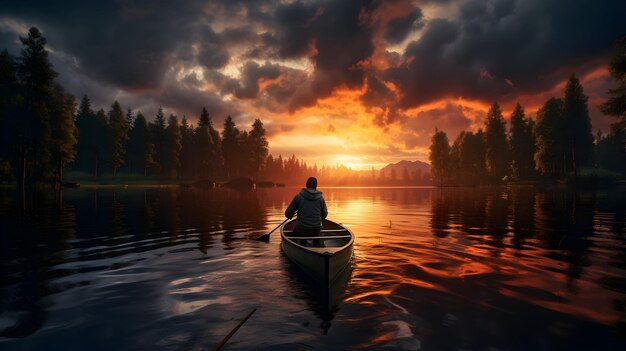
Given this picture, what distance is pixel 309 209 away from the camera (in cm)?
1081

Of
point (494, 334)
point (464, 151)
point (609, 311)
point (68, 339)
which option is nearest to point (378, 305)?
point (494, 334)

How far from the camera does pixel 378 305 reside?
21.4ft

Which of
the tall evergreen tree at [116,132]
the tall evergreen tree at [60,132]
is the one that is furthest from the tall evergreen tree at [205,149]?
the tall evergreen tree at [60,132]

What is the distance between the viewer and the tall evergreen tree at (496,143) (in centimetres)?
8600

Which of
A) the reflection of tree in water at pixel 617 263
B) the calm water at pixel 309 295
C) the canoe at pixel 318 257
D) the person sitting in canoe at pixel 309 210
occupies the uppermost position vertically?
the person sitting in canoe at pixel 309 210

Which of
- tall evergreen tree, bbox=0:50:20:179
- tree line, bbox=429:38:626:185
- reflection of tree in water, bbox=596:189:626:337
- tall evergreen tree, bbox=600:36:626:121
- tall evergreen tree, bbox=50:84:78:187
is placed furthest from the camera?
tree line, bbox=429:38:626:185

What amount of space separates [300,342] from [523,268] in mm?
7442

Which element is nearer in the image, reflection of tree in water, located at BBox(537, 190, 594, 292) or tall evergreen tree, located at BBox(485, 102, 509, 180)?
reflection of tree in water, located at BBox(537, 190, 594, 292)

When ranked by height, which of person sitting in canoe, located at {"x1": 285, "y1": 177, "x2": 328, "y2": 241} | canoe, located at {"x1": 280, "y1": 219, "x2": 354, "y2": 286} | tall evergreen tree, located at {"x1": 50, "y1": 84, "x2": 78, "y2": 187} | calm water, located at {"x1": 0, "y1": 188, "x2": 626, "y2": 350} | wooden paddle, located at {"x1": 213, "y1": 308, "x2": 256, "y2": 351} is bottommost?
calm water, located at {"x1": 0, "y1": 188, "x2": 626, "y2": 350}

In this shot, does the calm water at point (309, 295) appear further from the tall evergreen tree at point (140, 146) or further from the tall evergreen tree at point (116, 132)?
the tall evergreen tree at point (140, 146)

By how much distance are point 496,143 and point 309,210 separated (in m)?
90.1

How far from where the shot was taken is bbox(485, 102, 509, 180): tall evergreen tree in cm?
8600

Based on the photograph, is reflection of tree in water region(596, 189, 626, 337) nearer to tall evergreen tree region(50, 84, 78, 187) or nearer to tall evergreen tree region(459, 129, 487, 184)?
tall evergreen tree region(50, 84, 78, 187)

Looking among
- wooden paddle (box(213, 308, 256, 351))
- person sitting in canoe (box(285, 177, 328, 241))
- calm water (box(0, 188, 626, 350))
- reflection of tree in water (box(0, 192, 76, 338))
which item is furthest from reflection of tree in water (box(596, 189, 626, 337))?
reflection of tree in water (box(0, 192, 76, 338))
